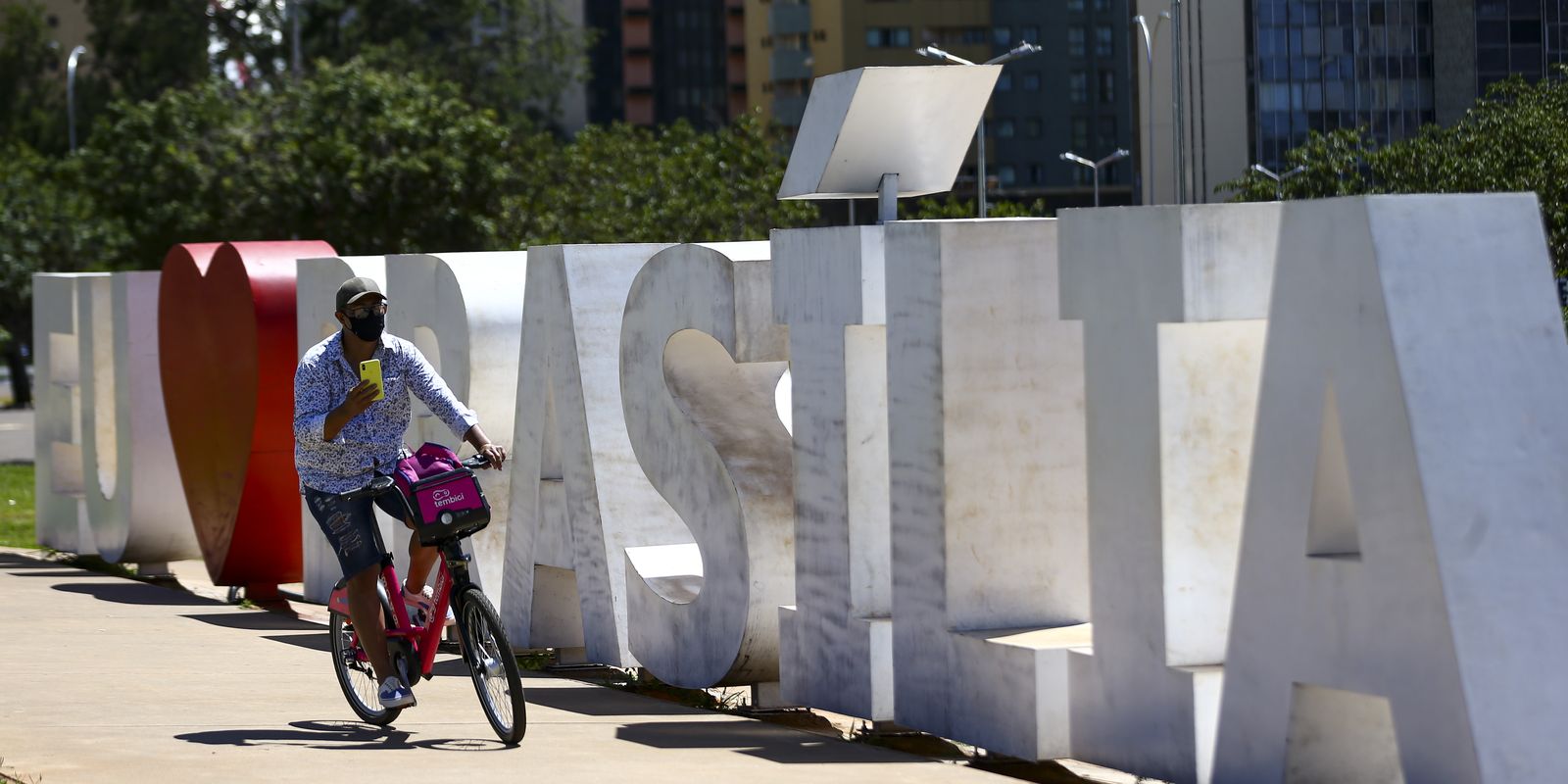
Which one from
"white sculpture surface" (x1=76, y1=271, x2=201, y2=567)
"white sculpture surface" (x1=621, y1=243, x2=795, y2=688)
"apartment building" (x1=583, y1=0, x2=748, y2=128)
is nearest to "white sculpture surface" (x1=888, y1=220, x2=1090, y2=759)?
"white sculpture surface" (x1=621, y1=243, x2=795, y2=688)

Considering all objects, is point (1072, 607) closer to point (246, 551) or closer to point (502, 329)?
point (502, 329)

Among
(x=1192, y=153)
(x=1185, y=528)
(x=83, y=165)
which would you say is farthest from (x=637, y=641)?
(x=1192, y=153)

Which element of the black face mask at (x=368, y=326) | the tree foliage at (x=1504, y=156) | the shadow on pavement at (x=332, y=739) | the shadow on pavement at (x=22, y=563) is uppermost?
the tree foliage at (x=1504, y=156)

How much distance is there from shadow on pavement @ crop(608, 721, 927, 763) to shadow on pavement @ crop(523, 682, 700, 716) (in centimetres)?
37

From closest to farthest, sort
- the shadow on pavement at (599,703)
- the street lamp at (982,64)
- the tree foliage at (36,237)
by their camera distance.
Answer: the shadow on pavement at (599,703), the street lamp at (982,64), the tree foliage at (36,237)

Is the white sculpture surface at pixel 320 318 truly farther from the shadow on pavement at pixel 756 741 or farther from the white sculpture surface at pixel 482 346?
the shadow on pavement at pixel 756 741

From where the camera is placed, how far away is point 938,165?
355 inches

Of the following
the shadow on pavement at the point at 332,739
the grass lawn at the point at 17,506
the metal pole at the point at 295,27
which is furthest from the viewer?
the metal pole at the point at 295,27

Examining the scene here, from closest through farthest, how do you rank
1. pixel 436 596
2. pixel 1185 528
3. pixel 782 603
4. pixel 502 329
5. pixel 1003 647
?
pixel 1185 528 < pixel 1003 647 < pixel 436 596 < pixel 782 603 < pixel 502 329

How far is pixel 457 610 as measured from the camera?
7.60 meters

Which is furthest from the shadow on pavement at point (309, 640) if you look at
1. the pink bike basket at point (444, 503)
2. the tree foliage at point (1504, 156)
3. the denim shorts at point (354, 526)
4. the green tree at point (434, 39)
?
the green tree at point (434, 39)

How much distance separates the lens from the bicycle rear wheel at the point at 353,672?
812 centimetres

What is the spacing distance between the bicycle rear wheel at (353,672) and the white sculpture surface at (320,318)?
3540mm

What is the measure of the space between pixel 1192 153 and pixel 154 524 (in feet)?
86.2
